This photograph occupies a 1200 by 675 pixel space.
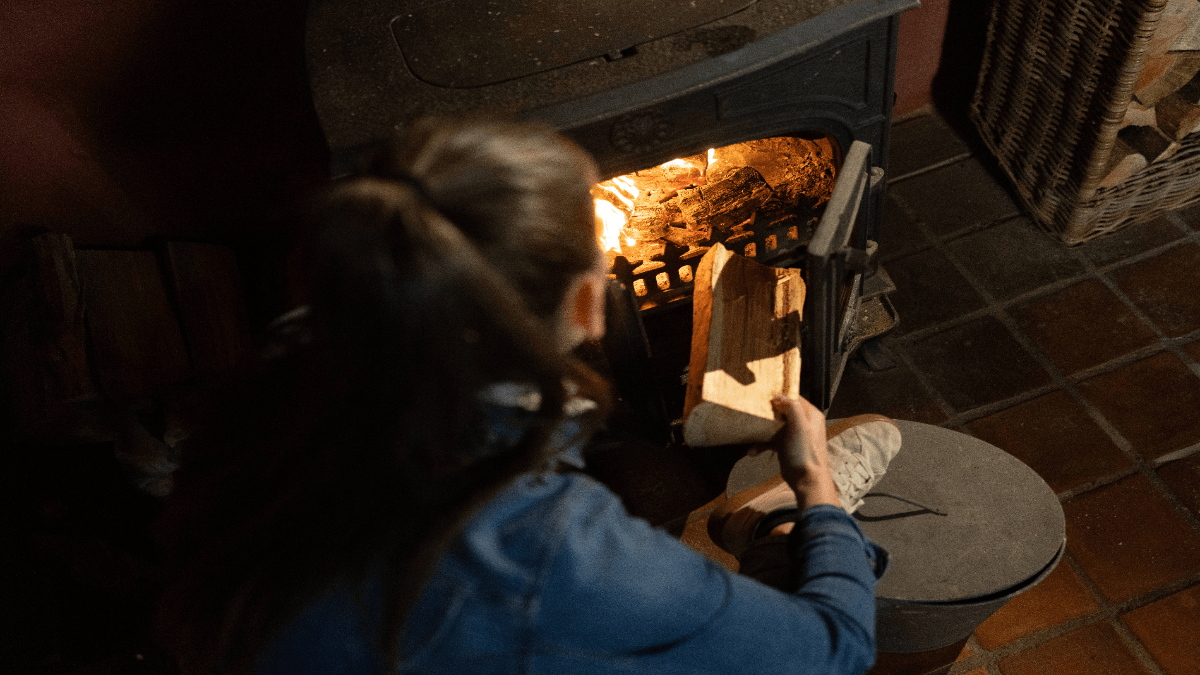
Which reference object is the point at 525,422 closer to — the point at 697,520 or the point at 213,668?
the point at 213,668

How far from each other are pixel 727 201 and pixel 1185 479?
1081 mm

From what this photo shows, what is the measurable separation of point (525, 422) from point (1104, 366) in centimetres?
160

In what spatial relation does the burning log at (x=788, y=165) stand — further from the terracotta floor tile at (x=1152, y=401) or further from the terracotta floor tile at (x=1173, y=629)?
the terracotta floor tile at (x=1173, y=629)

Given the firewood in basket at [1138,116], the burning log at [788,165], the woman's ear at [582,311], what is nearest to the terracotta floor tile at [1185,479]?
the firewood in basket at [1138,116]

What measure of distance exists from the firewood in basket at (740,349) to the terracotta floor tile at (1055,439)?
2.30 feet

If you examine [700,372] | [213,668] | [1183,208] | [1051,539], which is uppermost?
[213,668]

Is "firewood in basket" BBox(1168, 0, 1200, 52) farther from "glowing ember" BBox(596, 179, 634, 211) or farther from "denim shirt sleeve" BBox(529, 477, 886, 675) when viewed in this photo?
"denim shirt sleeve" BBox(529, 477, 886, 675)

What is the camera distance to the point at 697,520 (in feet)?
5.52

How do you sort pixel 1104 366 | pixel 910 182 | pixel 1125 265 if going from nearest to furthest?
pixel 1104 366 → pixel 1125 265 → pixel 910 182

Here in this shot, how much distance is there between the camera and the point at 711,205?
62.6 inches

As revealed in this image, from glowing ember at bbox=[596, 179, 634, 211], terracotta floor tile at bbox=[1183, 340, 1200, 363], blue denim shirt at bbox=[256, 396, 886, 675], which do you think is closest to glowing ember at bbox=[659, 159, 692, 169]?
glowing ember at bbox=[596, 179, 634, 211]

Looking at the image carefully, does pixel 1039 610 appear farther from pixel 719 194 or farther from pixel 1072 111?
pixel 1072 111

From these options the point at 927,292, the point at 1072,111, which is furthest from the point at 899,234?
the point at 1072,111

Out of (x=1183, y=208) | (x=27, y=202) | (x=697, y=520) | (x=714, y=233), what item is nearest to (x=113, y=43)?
(x=27, y=202)
